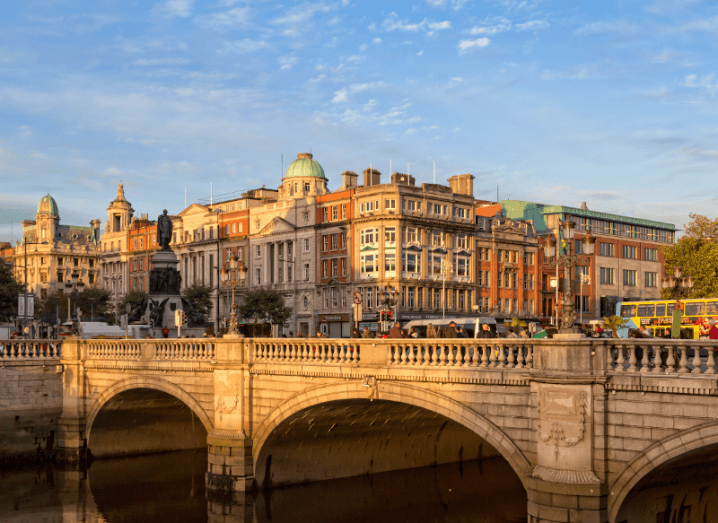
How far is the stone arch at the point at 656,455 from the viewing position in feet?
55.6

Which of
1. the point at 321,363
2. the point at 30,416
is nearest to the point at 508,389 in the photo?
the point at 321,363

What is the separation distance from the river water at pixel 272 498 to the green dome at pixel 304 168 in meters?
61.5

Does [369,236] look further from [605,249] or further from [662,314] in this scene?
[662,314]

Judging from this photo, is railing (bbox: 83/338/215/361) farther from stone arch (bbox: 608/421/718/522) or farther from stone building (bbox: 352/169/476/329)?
stone building (bbox: 352/169/476/329)

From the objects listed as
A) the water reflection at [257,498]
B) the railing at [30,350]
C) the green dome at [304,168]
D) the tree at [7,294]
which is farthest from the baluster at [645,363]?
the green dome at [304,168]

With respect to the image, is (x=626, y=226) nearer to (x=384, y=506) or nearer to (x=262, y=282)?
(x=262, y=282)

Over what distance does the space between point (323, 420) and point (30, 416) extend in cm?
1470

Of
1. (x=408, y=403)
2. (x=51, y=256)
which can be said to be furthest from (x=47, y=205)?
(x=408, y=403)

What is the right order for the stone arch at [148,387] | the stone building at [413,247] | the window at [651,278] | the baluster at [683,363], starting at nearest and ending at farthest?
the baluster at [683,363], the stone arch at [148,387], the stone building at [413,247], the window at [651,278]

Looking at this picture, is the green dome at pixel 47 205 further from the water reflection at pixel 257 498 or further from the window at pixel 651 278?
the water reflection at pixel 257 498

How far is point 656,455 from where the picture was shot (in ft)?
58.3

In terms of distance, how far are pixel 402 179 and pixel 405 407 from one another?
5753cm

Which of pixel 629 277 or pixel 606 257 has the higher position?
pixel 606 257

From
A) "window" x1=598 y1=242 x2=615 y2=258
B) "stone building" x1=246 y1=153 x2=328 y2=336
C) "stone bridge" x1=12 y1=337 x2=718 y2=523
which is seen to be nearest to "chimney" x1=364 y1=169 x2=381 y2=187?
"stone building" x1=246 y1=153 x2=328 y2=336
